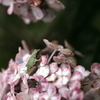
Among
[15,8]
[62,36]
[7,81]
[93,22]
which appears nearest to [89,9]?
[93,22]

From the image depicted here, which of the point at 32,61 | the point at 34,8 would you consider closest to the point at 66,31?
the point at 34,8

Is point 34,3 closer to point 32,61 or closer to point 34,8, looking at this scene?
point 34,8

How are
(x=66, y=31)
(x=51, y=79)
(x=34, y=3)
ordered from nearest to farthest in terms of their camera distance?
(x=51, y=79) < (x=34, y=3) < (x=66, y=31)

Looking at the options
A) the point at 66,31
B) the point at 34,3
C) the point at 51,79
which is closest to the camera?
the point at 51,79

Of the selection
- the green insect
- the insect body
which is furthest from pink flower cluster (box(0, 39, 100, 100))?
the insect body

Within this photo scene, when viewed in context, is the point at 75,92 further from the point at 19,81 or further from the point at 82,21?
the point at 82,21

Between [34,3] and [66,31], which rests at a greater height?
[34,3]
